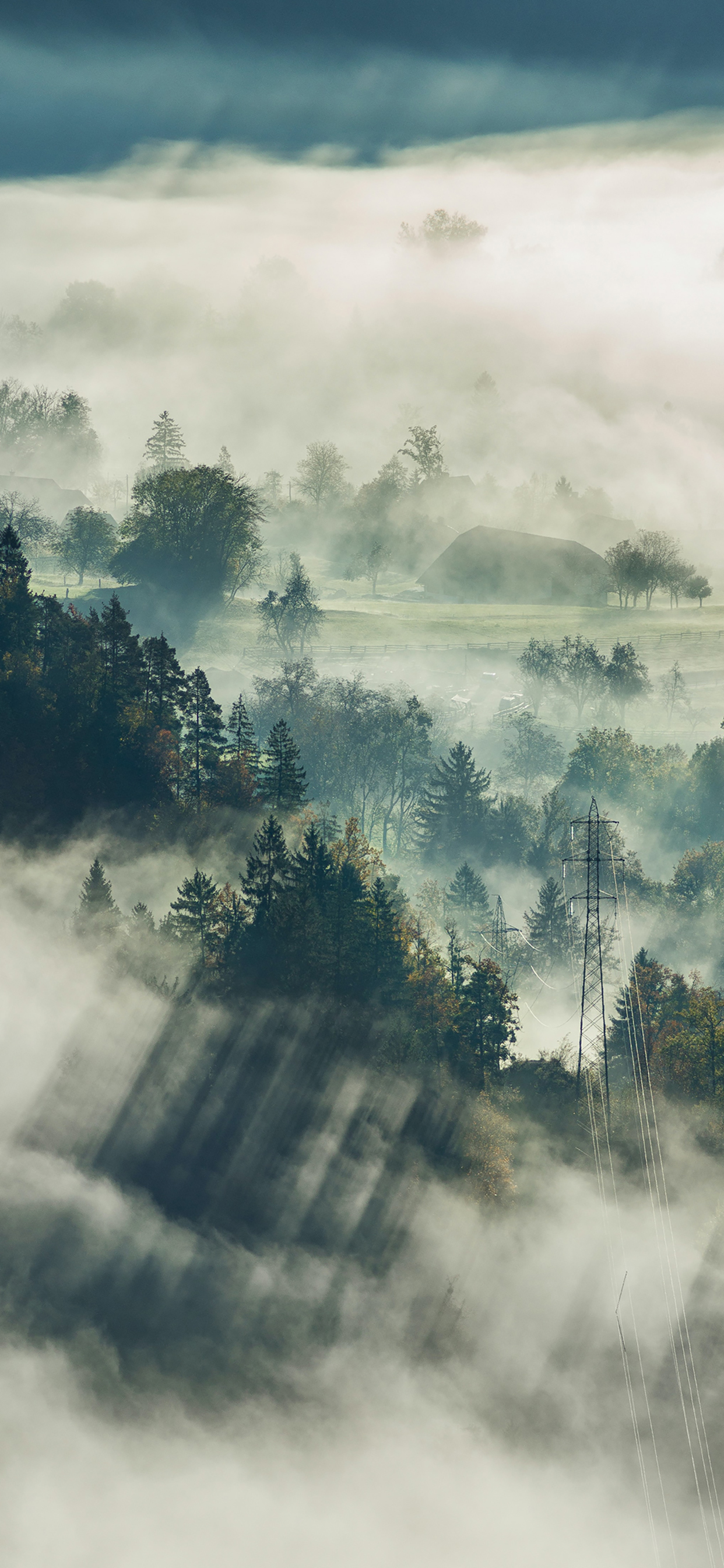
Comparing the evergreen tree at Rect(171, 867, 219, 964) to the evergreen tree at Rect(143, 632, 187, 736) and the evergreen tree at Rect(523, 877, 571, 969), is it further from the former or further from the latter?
the evergreen tree at Rect(523, 877, 571, 969)

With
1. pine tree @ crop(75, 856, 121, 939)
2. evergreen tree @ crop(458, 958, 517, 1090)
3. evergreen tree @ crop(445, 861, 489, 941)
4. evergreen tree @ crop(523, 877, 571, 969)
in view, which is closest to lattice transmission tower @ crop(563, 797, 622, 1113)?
evergreen tree @ crop(523, 877, 571, 969)

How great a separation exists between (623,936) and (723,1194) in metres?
36.4

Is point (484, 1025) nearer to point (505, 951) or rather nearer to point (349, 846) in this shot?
point (349, 846)

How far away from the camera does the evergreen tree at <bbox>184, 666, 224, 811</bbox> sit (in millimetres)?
106125

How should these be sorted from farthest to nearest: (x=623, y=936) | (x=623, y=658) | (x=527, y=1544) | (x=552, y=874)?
(x=623, y=658) < (x=552, y=874) < (x=623, y=936) < (x=527, y=1544)

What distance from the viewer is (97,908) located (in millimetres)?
93875

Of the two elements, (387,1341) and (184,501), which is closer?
(387,1341)

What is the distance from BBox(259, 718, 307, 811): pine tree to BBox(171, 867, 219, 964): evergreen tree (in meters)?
12.3

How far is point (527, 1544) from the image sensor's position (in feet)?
290

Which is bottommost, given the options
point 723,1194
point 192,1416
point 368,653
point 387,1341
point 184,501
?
point 192,1416

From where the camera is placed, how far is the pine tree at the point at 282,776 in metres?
102

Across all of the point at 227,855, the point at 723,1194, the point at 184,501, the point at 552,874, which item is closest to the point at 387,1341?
the point at 723,1194

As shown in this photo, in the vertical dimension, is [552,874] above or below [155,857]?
above

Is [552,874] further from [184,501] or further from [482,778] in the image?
[184,501]
